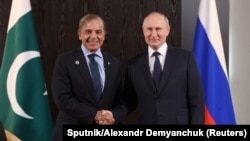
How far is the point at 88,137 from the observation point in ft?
6.00

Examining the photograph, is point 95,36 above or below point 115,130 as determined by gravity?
above

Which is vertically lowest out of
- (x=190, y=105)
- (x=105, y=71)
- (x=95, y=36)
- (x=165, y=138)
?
(x=165, y=138)

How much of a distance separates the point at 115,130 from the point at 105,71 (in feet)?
1.52

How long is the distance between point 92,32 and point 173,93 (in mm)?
594

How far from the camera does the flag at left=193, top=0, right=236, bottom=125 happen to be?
8.13 feet

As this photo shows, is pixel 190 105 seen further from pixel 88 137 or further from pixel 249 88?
pixel 249 88

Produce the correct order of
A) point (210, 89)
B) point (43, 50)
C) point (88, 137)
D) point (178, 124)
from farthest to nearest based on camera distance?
point (43, 50) < point (210, 89) < point (178, 124) < point (88, 137)

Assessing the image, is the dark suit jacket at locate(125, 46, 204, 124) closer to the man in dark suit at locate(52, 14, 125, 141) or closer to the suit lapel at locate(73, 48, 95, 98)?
the man in dark suit at locate(52, 14, 125, 141)

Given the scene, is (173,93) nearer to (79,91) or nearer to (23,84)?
(79,91)

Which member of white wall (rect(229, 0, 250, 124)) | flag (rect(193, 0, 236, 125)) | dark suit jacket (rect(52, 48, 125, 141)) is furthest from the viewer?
white wall (rect(229, 0, 250, 124))

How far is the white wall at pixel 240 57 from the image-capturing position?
9.52 ft

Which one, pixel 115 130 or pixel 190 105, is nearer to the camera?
pixel 115 130

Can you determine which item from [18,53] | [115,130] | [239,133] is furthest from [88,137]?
[18,53]

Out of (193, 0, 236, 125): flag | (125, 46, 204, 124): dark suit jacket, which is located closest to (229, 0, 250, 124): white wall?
(193, 0, 236, 125): flag
